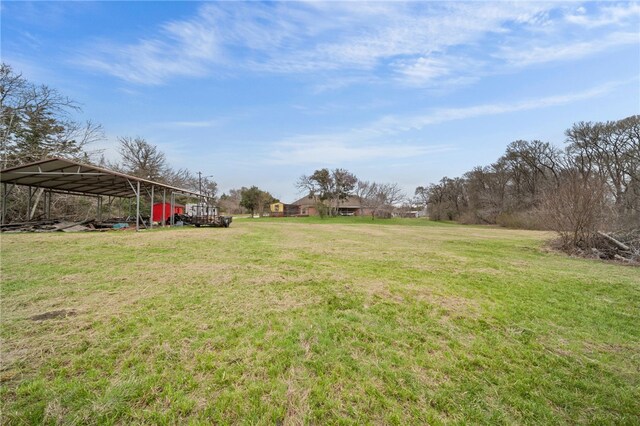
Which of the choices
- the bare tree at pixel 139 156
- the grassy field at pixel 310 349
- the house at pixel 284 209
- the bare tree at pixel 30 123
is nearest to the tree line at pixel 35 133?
the bare tree at pixel 30 123

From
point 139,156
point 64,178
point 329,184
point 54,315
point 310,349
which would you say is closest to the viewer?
point 310,349

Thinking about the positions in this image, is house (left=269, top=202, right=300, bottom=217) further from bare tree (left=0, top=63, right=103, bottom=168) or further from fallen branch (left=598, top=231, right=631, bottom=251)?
fallen branch (left=598, top=231, right=631, bottom=251)

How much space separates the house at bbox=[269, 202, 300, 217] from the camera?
50.5 m

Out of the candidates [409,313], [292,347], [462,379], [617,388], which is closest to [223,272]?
[292,347]

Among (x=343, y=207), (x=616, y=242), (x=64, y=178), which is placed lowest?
(x=616, y=242)

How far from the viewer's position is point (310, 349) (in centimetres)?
253

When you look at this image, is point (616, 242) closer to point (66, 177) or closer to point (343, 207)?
point (66, 177)

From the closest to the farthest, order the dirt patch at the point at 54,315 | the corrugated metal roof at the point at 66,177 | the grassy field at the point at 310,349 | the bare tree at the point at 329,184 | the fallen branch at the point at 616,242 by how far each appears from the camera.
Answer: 1. the grassy field at the point at 310,349
2. the dirt patch at the point at 54,315
3. the fallen branch at the point at 616,242
4. the corrugated metal roof at the point at 66,177
5. the bare tree at the point at 329,184

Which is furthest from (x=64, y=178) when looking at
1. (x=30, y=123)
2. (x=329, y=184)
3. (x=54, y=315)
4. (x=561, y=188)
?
(x=329, y=184)

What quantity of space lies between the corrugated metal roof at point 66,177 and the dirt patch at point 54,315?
1011 centimetres

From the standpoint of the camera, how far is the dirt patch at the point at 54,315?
303cm

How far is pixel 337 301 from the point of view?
12.6 ft

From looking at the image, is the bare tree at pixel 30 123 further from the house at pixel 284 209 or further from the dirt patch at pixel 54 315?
the house at pixel 284 209

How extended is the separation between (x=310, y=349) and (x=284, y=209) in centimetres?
4942
